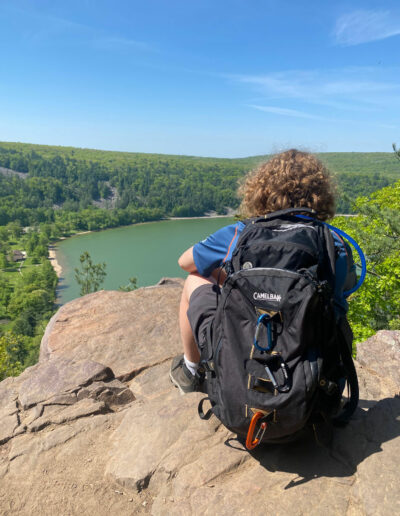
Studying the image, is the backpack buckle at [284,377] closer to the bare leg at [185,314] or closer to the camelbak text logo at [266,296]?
the camelbak text logo at [266,296]

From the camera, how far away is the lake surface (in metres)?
57.1

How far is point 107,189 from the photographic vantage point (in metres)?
128

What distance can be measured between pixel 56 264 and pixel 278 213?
69.1 m

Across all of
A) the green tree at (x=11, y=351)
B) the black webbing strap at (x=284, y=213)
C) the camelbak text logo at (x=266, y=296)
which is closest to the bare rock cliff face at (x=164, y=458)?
the camelbak text logo at (x=266, y=296)

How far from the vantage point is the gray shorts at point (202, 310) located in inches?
85.4

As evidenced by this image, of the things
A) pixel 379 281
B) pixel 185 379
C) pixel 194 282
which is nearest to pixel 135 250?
pixel 379 281

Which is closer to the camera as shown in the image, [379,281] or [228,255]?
[228,255]

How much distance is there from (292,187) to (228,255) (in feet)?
1.65

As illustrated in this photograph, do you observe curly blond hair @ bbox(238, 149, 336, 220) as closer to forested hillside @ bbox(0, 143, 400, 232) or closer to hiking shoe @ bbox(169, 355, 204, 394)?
hiking shoe @ bbox(169, 355, 204, 394)

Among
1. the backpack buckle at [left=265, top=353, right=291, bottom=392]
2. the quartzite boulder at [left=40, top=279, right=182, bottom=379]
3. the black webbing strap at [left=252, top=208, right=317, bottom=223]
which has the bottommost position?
the quartzite boulder at [left=40, top=279, right=182, bottom=379]

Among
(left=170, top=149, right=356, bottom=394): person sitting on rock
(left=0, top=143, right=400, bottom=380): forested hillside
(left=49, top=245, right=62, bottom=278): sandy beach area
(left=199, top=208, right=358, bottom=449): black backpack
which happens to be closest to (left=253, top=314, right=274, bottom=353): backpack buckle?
(left=199, top=208, right=358, bottom=449): black backpack

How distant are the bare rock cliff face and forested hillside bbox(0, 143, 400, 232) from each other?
7955cm

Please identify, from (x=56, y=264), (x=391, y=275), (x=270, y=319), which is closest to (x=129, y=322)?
(x=270, y=319)

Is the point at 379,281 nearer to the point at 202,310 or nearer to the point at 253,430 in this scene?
the point at 202,310
